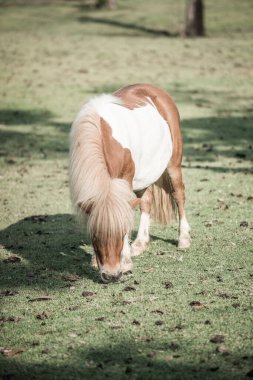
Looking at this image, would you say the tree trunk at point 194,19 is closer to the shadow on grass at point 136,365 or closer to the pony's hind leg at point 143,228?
the pony's hind leg at point 143,228

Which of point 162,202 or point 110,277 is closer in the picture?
point 110,277

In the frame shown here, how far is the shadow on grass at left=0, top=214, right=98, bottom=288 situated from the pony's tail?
1007mm

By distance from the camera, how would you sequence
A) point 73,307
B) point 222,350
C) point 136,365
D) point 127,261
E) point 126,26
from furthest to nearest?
point 126,26 < point 127,261 < point 73,307 < point 222,350 < point 136,365

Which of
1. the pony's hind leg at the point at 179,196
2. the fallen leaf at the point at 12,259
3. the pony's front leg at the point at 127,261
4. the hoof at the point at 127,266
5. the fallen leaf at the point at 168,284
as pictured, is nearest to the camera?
the fallen leaf at the point at 168,284

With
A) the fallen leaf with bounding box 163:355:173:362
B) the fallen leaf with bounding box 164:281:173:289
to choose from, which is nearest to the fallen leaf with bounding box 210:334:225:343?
the fallen leaf with bounding box 163:355:173:362

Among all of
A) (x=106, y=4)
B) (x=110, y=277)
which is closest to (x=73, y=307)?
(x=110, y=277)

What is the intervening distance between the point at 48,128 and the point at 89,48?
11.7 m

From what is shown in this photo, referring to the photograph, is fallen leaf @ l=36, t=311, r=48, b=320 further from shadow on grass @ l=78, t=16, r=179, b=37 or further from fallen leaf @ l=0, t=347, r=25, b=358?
shadow on grass @ l=78, t=16, r=179, b=37

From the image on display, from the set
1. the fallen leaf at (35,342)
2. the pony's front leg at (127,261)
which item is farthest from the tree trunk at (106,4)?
the fallen leaf at (35,342)

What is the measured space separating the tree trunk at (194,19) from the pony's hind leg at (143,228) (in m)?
22.4

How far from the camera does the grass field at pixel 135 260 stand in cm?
492

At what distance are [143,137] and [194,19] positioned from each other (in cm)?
2337

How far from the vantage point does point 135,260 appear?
24.0 ft

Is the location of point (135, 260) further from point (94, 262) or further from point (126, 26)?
point (126, 26)
